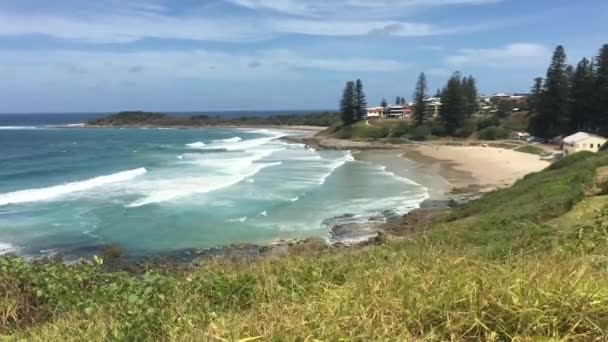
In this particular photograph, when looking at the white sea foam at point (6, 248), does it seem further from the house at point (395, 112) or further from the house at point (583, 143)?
the house at point (395, 112)

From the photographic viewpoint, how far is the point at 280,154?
5897 centimetres

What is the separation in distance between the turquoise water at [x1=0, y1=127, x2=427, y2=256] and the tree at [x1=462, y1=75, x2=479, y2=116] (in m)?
41.8

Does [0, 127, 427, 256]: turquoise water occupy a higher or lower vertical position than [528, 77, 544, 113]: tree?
lower

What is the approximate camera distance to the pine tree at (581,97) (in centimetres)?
6066

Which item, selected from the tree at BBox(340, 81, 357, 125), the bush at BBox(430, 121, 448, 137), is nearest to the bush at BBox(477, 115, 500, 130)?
the bush at BBox(430, 121, 448, 137)

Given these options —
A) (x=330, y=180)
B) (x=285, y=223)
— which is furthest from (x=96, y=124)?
(x=285, y=223)

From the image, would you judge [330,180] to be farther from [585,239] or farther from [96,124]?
[96,124]

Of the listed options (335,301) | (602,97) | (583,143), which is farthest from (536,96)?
(335,301)

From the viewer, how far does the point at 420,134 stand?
258ft

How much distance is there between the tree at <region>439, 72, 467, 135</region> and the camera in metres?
78.8

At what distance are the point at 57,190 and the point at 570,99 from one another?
56659 mm

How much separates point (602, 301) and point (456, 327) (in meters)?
0.84

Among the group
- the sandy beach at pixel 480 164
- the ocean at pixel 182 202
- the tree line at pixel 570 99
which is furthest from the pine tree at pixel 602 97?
the ocean at pixel 182 202

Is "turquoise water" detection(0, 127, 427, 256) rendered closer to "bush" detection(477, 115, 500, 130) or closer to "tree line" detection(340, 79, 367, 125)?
"bush" detection(477, 115, 500, 130)
